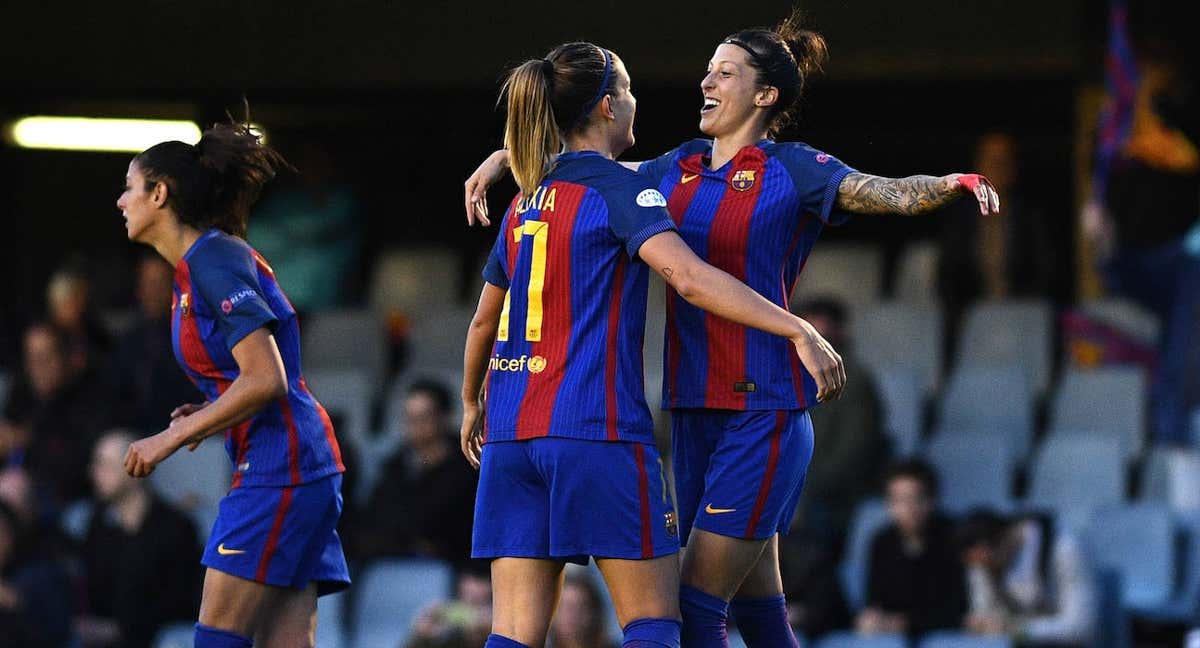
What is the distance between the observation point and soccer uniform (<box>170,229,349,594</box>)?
15.6ft

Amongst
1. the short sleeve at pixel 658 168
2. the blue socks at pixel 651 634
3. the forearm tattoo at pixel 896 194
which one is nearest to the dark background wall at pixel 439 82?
the short sleeve at pixel 658 168

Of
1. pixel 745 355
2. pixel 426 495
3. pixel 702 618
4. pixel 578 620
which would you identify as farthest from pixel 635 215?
pixel 426 495

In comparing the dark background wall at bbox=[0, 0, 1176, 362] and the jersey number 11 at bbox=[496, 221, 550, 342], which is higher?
the dark background wall at bbox=[0, 0, 1176, 362]

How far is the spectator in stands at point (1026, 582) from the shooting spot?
7.85 m

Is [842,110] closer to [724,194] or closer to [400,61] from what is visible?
[400,61]

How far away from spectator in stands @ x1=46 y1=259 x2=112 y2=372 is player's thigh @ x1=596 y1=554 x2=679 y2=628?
6.20 metres

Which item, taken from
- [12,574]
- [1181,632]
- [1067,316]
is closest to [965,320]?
[1067,316]

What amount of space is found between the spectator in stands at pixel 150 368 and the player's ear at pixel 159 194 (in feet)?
14.9

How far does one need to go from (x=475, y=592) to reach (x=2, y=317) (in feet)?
18.0

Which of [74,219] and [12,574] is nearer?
[12,574]

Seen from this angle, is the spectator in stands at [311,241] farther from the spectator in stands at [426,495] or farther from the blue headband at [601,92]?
the blue headband at [601,92]

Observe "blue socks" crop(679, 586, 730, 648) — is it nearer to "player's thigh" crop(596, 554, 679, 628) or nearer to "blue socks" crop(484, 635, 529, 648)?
"player's thigh" crop(596, 554, 679, 628)

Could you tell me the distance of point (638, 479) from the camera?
173 inches

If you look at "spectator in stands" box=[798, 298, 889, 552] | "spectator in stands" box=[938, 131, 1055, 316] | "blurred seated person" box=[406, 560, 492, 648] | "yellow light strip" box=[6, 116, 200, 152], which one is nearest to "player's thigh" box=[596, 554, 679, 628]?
"blurred seated person" box=[406, 560, 492, 648]
